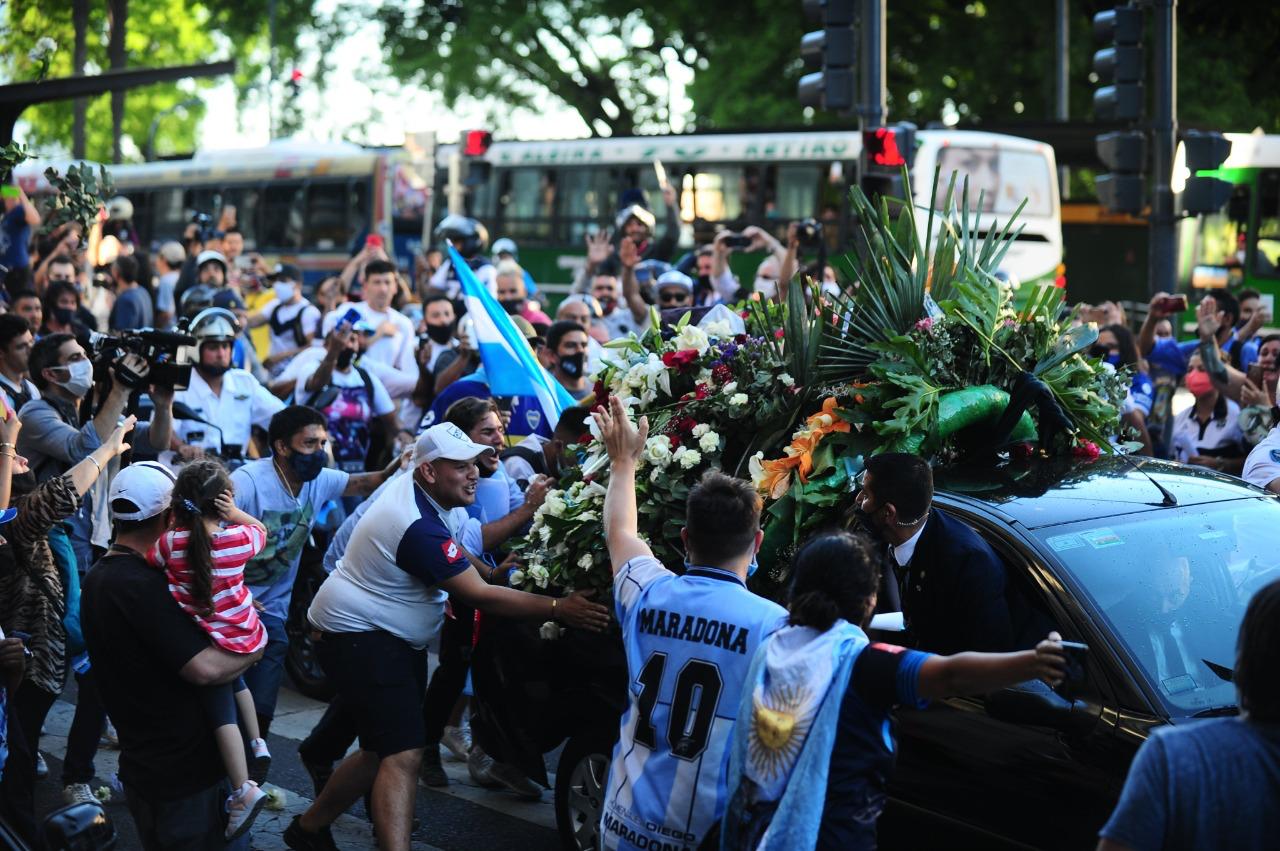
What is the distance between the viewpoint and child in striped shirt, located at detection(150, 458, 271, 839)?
15.6 ft

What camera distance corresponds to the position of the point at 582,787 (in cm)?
546

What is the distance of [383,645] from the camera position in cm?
536

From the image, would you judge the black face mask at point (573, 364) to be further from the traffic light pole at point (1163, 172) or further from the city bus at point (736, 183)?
the city bus at point (736, 183)

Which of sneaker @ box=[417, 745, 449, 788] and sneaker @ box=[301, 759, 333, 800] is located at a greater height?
sneaker @ box=[301, 759, 333, 800]

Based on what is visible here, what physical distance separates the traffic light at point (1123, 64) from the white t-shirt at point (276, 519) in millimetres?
8655

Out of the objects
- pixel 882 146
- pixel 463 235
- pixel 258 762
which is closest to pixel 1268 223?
pixel 882 146

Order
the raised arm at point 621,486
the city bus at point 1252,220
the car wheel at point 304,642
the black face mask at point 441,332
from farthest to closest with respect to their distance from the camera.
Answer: the city bus at point 1252,220 → the black face mask at point 441,332 → the car wheel at point 304,642 → the raised arm at point 621,486

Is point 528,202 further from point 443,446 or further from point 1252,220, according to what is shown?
point 443,446

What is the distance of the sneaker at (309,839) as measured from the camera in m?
5.62

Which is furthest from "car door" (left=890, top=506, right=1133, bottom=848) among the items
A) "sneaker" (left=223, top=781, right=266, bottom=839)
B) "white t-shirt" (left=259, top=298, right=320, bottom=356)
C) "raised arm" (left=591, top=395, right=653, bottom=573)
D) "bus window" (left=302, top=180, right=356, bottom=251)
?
"bus window" (left=302, top=180, right=356, bottom=251)

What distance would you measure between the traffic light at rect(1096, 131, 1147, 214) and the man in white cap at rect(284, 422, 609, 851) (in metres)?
9.20

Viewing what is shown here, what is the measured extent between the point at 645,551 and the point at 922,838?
3.97 ft

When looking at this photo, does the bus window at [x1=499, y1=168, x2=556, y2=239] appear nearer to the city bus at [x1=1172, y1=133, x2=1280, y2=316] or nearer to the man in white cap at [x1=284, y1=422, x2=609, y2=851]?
the city bus at [x1=1172, y1=133, x2=1280, y2=316]

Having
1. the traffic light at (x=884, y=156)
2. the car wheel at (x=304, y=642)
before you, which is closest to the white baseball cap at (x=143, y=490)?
the car wheel at (x=304, y=642)
